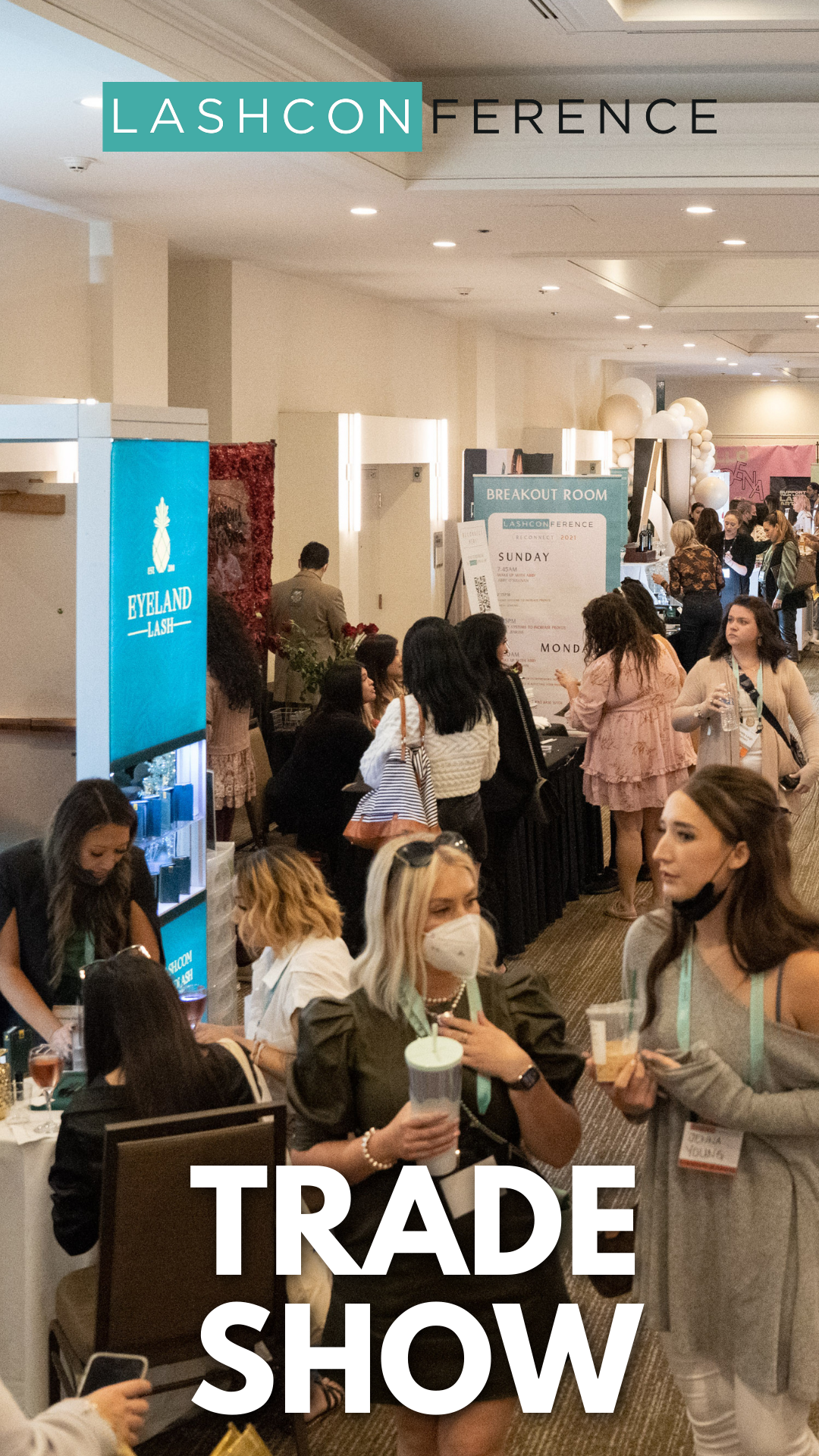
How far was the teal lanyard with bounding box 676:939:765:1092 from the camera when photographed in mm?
2045

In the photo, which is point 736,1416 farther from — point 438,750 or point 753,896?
point 438,750

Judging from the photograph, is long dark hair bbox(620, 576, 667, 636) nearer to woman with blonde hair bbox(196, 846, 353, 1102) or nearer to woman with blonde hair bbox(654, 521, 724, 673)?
woman with blonde hair bbox(654, 521, 724, 673)

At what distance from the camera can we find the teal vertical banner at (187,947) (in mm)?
4129

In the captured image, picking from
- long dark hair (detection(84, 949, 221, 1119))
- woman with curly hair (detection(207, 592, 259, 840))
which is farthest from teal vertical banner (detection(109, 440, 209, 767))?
woman with curly hair (detection(207, 592, 259, 840))

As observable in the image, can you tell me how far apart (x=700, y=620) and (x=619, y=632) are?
10.7ft

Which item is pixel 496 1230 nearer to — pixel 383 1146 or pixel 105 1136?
pixel 383 1146

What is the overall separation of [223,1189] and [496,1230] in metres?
0.67

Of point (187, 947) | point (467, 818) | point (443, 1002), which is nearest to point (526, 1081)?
point (443, 1002)

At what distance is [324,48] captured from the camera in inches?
180

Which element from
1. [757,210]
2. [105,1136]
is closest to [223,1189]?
[105,1136]

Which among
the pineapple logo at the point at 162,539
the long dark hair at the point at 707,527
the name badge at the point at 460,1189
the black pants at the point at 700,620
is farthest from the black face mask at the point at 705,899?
the long dark hair at the point at 707,527

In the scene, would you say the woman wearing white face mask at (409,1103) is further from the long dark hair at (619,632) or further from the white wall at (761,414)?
the white wall at (761,414)

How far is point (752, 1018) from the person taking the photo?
2051 mm

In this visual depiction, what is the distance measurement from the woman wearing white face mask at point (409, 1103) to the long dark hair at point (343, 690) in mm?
3324
